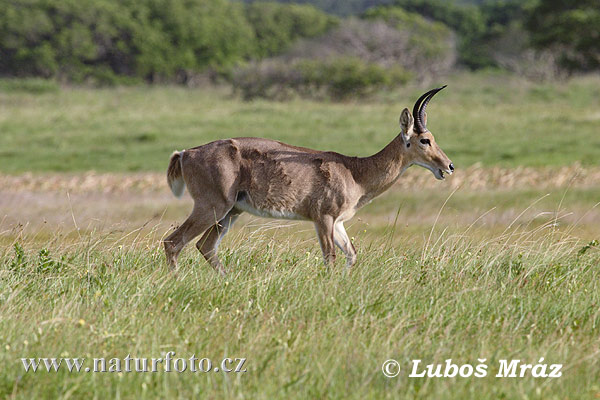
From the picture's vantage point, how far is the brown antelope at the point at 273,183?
307 inches

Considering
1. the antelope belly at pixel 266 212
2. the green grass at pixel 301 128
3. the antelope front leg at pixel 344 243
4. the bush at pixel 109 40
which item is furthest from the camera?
→ the bush at pixel 109 40

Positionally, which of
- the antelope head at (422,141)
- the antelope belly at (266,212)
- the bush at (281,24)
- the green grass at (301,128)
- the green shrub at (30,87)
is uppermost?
the antelope head at (422,141)

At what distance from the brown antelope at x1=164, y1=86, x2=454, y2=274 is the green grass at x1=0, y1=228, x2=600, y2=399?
397 mm

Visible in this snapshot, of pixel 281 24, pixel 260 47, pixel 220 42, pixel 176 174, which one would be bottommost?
pixel 260 47

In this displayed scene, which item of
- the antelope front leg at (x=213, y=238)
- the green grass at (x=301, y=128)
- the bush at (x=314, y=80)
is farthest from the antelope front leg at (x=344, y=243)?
the bush at (x=314, y=80)

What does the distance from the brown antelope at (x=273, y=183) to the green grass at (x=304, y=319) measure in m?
0.40

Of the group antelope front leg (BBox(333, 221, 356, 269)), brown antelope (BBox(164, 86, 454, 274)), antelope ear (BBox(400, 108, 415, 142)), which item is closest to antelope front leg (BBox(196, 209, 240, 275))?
brown antelope (BBox(164, 86, 454, 274))

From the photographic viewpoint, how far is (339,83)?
41.0 metres

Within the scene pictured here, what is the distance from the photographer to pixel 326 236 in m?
7.71

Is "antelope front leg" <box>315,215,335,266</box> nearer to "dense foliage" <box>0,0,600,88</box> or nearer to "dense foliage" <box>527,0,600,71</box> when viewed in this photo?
"dense foliage" <box>0,0,600,88</box>

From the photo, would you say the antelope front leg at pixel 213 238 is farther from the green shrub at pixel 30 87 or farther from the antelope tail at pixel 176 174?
the green shrub at pixel 30 87

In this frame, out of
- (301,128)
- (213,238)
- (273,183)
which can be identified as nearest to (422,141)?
(273,183)

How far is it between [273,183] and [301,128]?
19798 millimetres

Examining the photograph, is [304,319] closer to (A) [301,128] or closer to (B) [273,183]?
(B) [273,183]
